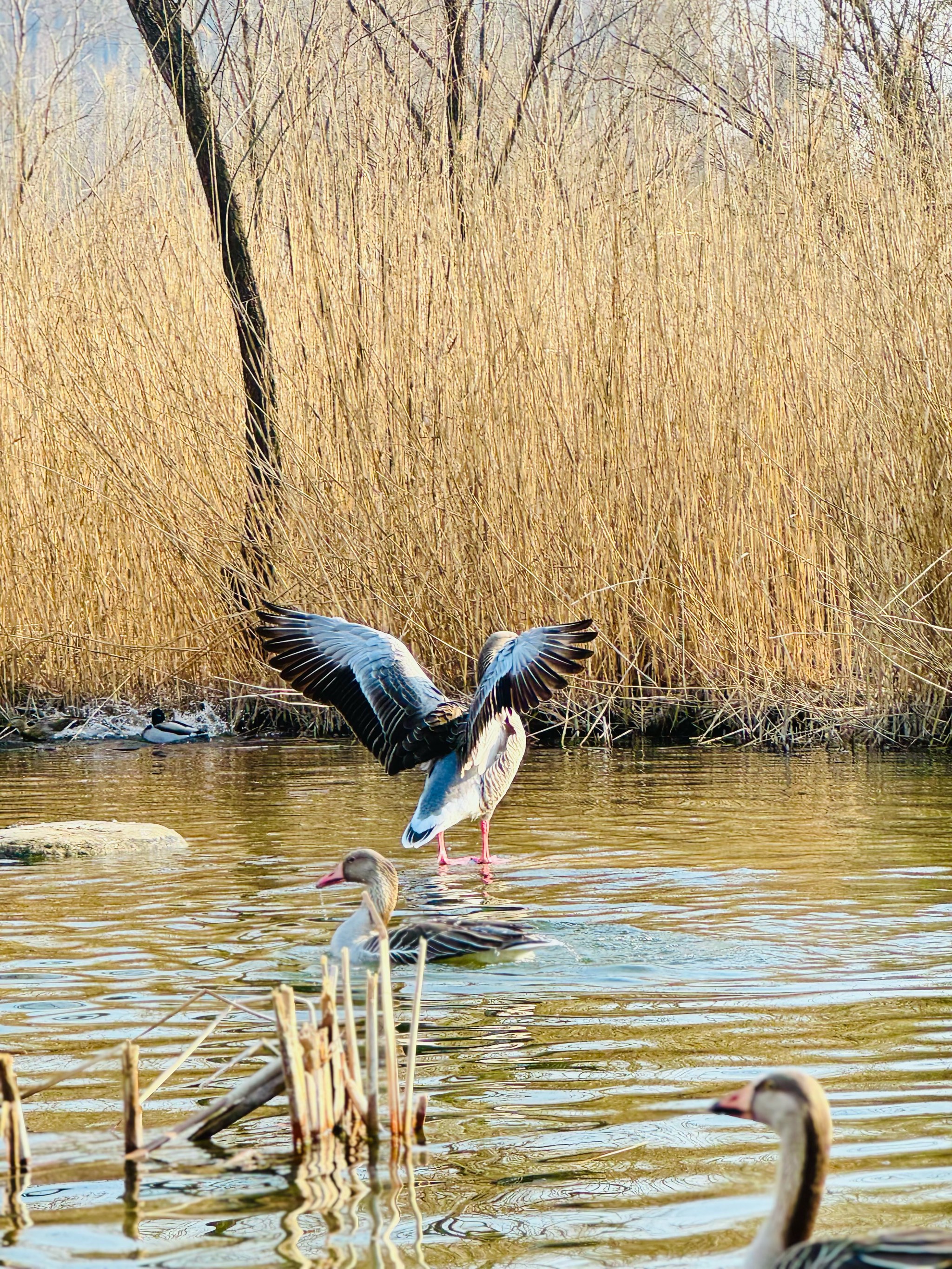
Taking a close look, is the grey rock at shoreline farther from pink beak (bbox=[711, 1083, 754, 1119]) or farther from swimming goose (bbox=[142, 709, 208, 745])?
pink beak (bbox=[711, 1083, 754, 1119])

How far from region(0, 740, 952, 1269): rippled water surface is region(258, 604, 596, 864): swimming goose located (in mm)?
280

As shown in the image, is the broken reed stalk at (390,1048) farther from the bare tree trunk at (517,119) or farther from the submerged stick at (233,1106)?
the bare tree trunk at (517,119)

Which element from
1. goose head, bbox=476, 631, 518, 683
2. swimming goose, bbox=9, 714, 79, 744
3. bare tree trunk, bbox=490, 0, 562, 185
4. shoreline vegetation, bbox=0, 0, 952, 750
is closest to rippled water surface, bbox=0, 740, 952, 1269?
goose head, bbox=476, 631, 518, 683

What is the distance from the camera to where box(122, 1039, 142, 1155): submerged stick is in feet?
11.3

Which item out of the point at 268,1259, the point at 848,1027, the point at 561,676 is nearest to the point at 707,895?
the point at 561,676

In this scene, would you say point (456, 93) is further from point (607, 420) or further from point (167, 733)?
point (167, 733)

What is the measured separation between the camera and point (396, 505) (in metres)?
10.5

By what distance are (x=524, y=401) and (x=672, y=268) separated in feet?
3.41

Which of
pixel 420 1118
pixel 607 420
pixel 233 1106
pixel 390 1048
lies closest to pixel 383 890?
pixel 420 1118

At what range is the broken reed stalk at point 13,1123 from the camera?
11.1ft

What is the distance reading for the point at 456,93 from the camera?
1129 cm

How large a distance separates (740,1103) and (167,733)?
9.04 metres

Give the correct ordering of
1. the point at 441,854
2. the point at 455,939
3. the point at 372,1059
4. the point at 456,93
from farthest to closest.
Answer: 1. the point at 456,93
2. the point at 441,854
3. the point at 455,939
4. the point at 372,1059

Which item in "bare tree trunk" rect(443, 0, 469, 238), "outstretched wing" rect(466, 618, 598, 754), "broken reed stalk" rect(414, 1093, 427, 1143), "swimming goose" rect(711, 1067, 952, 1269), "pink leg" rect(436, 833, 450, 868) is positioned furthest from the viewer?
"bare tree trunk" rect(443, 0, 469, 238)
